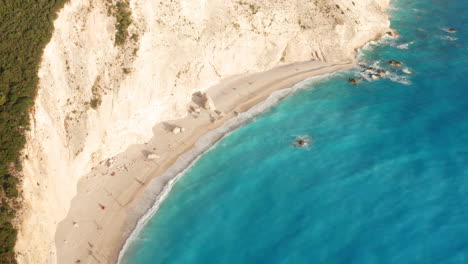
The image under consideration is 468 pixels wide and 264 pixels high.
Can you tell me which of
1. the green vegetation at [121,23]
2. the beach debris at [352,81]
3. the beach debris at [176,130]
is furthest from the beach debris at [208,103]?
the beach debris at [352,81]

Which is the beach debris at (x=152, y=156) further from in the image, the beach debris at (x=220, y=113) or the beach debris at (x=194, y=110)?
the beach debris at (x=220, y=113)

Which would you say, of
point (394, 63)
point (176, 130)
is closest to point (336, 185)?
point (176, 130)

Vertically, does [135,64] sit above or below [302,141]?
above

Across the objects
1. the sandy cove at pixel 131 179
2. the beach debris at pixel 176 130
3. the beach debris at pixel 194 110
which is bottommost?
the sandy cove at pixel 131 179

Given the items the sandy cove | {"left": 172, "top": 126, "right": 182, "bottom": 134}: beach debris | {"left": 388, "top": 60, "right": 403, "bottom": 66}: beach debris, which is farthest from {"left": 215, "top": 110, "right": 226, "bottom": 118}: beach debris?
{"left": 388, "top": 60, "right": 403, "bottom": 66}: beach debris

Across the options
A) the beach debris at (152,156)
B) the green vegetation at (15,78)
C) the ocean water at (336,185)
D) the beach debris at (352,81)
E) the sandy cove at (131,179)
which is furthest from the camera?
the beach debris at (352,81)

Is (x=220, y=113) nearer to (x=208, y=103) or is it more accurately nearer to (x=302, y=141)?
(x=208, y=103)

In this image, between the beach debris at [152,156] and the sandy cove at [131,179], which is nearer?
the sandy cove at [131,179]
